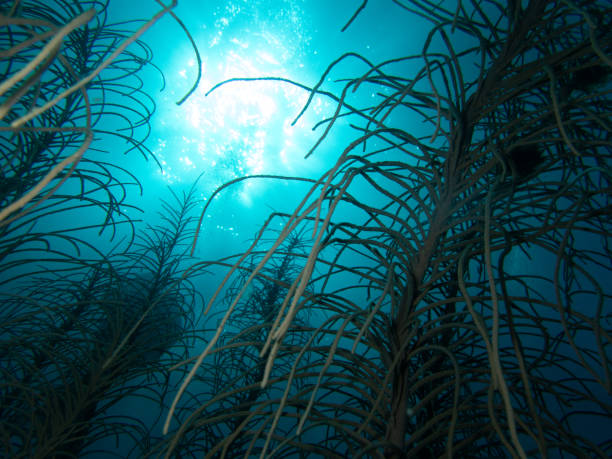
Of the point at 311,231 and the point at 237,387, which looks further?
the point at 311,231

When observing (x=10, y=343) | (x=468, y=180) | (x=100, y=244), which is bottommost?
(x=10, y=343)

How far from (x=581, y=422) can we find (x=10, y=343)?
97.2 feet

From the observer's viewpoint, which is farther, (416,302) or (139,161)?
(139,161)

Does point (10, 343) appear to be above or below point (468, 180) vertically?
below

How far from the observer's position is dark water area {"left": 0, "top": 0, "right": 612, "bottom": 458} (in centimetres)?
97

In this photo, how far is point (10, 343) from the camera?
1771 mm

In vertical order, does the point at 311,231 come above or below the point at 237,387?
above

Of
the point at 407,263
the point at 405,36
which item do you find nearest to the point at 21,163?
the point at 407,263

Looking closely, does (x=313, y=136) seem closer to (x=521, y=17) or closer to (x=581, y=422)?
(x=521, y=17)

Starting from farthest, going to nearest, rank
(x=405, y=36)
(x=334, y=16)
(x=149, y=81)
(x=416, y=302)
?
(x=149, y=81) < (x=334, y=16) < (x=405, y=36) < (x=416, y=302)

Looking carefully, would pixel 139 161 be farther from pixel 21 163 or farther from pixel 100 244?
pixel 21 163

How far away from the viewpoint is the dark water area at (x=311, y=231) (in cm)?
97

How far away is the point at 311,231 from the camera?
18.2 m

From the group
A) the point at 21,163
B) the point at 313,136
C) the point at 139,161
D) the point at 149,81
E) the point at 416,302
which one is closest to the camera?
the point at 416,302
